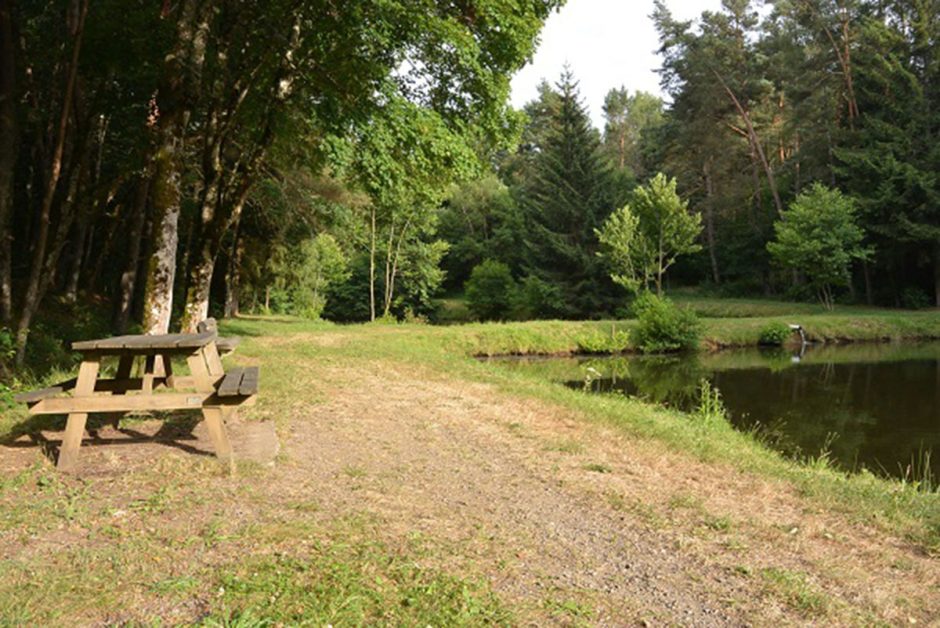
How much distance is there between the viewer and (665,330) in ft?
72.8

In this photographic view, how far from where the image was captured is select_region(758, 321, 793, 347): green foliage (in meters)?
24.0

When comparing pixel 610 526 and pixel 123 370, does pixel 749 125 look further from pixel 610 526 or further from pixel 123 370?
pixel 123 370

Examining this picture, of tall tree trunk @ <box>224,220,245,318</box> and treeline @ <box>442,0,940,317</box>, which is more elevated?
treeline @ <box>442,0,940,317</box>

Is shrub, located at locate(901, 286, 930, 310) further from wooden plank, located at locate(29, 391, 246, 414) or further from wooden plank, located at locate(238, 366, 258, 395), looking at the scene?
wooden plank, located at locate(29, 391, 246, 414)

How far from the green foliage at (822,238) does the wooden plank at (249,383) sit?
3036 centimetres

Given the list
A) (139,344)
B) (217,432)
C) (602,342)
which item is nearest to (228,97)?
(139,344)

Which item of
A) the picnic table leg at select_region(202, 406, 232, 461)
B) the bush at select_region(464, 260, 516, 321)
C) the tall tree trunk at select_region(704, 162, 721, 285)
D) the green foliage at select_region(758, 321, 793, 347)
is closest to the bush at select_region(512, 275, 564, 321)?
the bush at select_region(464, 260, 516, 321)

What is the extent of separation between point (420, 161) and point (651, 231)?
2098cm

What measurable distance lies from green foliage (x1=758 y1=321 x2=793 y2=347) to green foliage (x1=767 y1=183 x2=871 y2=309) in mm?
7470

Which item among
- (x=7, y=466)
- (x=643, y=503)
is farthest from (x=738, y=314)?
(x=7, y=466)

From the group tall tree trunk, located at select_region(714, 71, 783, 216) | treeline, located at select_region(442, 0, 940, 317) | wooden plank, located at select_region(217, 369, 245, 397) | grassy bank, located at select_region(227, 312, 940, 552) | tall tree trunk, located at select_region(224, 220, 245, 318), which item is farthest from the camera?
tall tree trunk, located at select_region(714, 71, 783, 216)

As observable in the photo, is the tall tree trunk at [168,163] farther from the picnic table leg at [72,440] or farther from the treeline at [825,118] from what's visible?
the treeline at [825,118]

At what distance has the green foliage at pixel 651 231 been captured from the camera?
87.6 feet

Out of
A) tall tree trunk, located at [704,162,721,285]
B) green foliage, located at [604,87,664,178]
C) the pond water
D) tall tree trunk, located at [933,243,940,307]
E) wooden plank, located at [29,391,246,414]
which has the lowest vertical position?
the pond water
